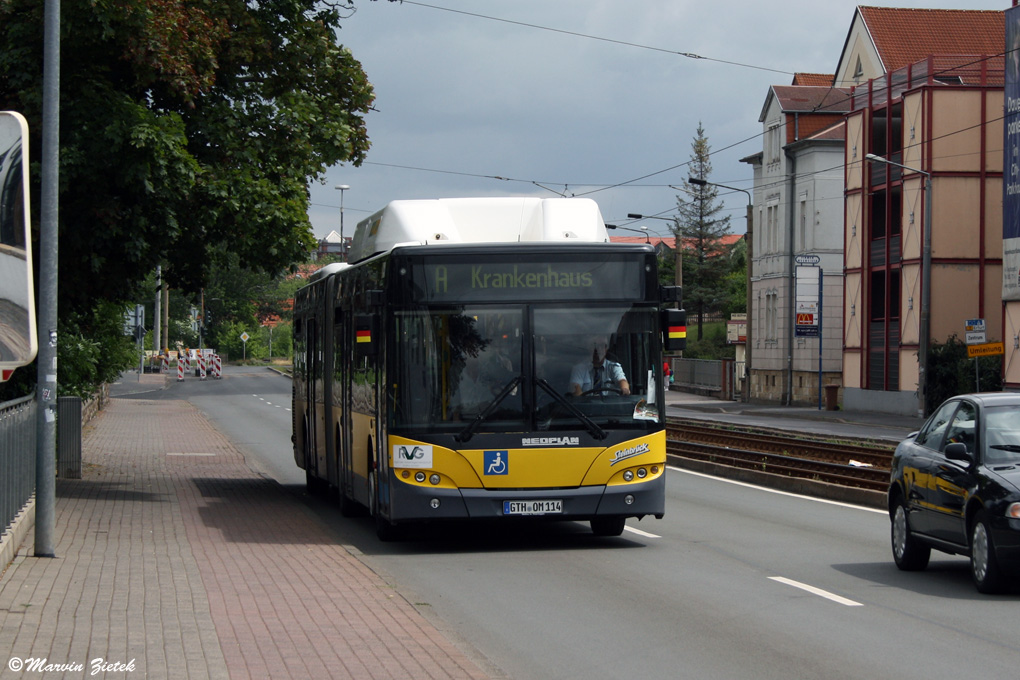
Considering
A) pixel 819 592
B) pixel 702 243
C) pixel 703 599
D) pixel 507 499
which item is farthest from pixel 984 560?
pixel 702 243

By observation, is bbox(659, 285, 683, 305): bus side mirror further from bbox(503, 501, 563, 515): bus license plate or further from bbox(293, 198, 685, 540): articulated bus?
bbox(503, 501, 563, 515): bus license plate

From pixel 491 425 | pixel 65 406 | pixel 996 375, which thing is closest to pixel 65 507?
pixel 65 406

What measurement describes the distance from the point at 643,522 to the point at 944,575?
4.92 metres

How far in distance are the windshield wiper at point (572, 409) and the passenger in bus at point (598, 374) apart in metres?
0.16

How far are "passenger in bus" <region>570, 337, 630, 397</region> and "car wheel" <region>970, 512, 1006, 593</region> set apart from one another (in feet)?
12.3

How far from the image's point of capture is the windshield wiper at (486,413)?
12633 millimetres

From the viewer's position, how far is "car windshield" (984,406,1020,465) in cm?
1020

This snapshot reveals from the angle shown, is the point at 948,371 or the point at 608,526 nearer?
the point at 608,526

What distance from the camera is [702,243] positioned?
353 feet

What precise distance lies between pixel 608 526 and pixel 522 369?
2319mm

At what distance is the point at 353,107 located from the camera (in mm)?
22234

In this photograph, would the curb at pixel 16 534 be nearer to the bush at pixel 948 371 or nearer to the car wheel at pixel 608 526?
the car wheel at pixel 608 526

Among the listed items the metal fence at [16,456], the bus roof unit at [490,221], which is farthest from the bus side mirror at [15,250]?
the bus roof unit at [490,221]

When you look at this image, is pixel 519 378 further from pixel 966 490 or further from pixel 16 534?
pixel 16 534
